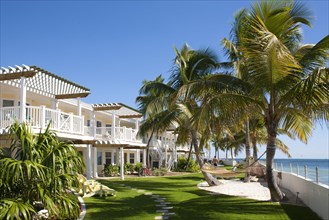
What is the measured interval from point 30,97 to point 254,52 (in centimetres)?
1402

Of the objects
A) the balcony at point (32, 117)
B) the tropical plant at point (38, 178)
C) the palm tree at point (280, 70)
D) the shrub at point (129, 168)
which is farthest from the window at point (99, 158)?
the tropical plant at point (38, 178)

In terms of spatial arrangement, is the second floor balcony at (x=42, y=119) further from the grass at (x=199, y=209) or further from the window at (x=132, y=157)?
the window at (x=132, y=157)

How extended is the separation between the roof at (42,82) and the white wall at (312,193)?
10.8 metres

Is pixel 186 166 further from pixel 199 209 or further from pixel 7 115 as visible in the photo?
pixel 199 209

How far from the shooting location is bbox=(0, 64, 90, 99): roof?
1505 cm

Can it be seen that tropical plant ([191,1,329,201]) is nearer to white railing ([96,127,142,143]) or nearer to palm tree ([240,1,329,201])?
palm tree ([240,1,329,201])

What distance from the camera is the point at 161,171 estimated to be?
33.5 meters

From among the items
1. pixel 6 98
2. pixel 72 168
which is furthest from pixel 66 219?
pixel 6 98

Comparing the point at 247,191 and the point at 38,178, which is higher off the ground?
the point at 38,178

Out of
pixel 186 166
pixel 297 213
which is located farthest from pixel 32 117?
pixel 186 166

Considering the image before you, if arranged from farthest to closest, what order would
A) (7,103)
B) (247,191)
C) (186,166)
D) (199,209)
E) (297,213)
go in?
(186,166) < (7,103) < (247,191) < (199,209) < (297,213)

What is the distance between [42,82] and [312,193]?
42.0 feet

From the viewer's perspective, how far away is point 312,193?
11.8 metres

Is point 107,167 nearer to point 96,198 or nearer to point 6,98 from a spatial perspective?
point 6,98
